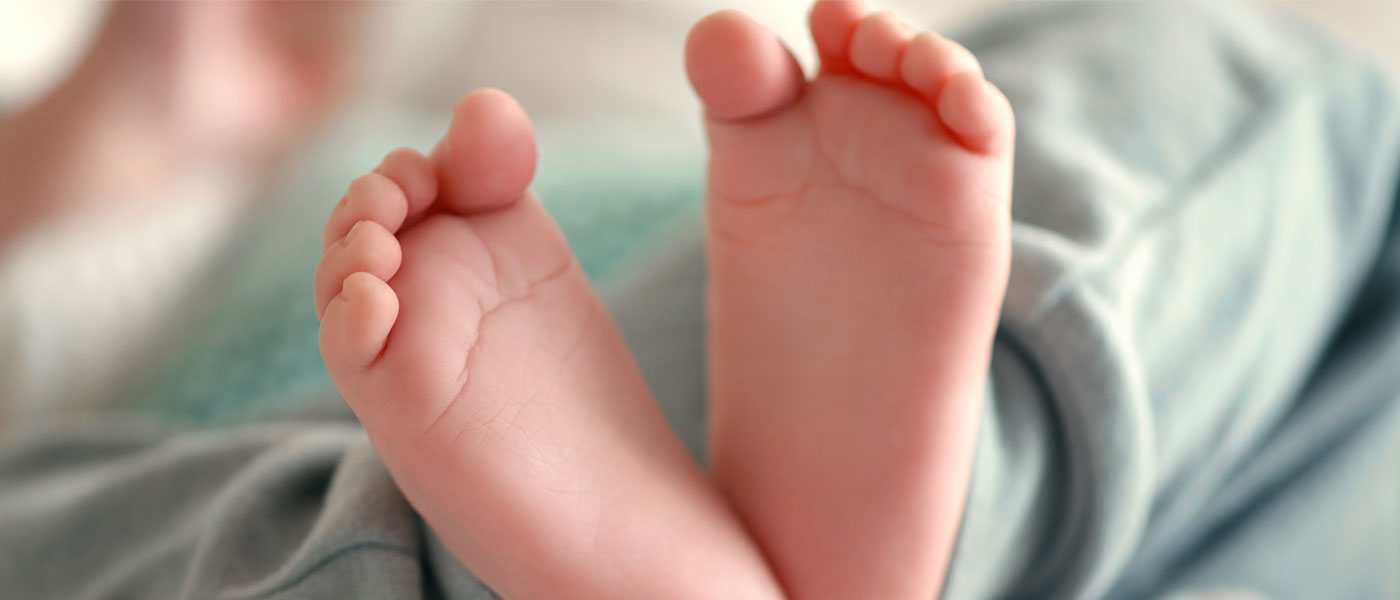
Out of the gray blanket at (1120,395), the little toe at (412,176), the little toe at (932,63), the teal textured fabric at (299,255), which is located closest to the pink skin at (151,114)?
the teal textured fabric at (299,255)

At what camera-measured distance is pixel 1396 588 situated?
655 millimetres

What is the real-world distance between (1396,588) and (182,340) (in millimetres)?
926

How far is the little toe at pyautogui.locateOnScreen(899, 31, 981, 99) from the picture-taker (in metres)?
0.39

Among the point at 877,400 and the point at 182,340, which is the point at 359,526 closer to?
the point at 877,400

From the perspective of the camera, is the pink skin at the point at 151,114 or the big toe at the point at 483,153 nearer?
the big toe at the point at 483,153

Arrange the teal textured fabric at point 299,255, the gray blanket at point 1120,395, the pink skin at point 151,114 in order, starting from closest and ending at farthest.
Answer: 1. the gray blanket at point 1120,395
2. the teal textured fabric at point 299,255
3. the pink skin at point 151,114

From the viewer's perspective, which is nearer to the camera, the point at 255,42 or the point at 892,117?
the point at 892,117

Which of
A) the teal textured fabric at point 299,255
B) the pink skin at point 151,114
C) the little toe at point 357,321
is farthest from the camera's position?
the pink skin at point 151,114

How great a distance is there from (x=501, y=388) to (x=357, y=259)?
0.07m

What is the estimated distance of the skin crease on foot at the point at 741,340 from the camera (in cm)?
36

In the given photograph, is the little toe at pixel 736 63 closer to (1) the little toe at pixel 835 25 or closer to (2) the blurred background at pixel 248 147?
(1) the little toe at pixel 835 25

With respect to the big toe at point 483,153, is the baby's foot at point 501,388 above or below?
below

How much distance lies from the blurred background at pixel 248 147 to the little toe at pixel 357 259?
13.9 inches

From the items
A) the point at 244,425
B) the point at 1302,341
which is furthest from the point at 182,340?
the point at 1302,341
